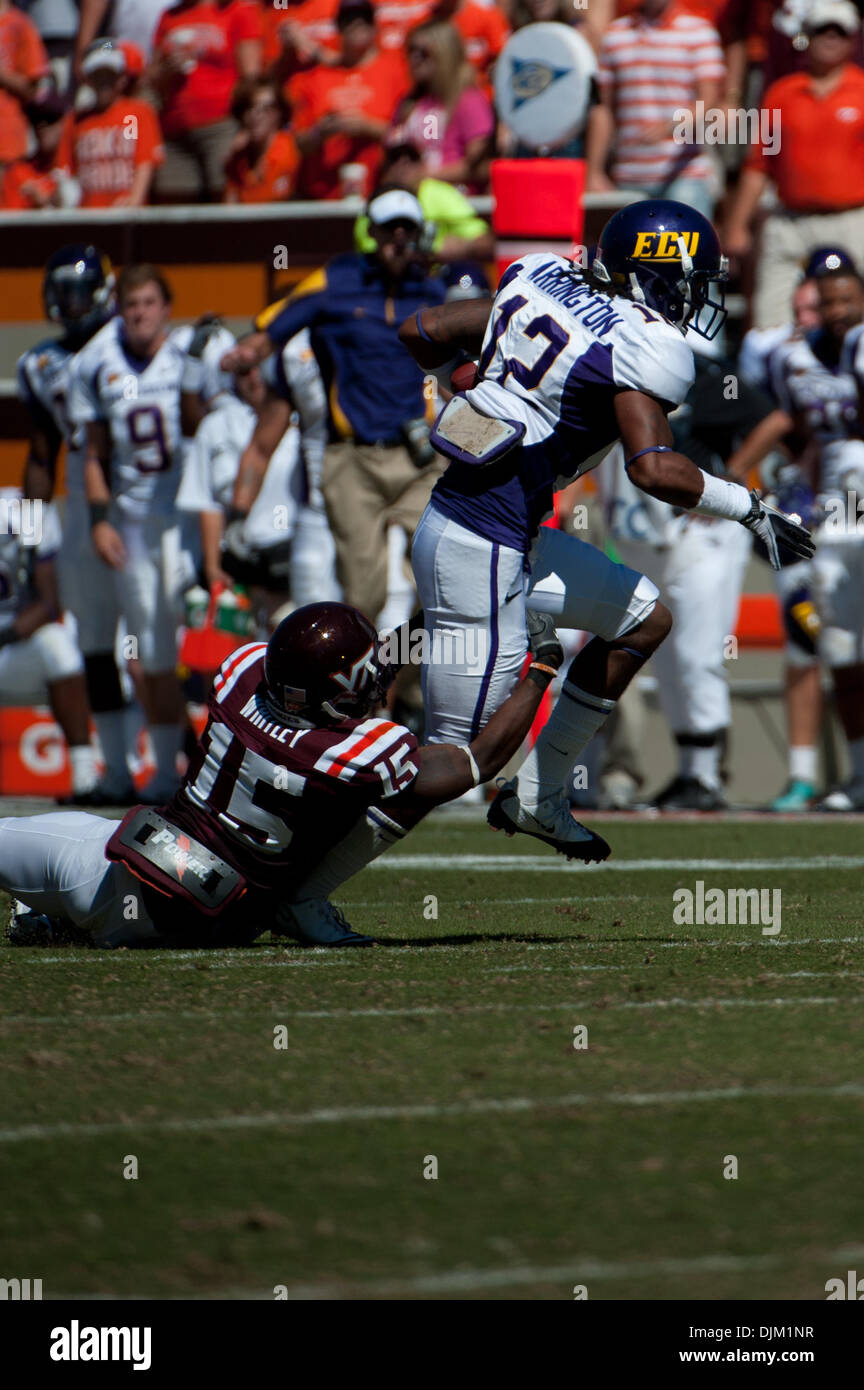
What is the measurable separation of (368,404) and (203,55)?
3.90 meters

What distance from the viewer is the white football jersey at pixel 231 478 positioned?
10.3 meters

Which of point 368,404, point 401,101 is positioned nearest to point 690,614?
point 368,404

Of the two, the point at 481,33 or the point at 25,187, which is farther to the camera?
the point at 25,187

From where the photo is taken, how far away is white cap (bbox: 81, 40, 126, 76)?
12.3 m

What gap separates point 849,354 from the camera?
32.0 ft

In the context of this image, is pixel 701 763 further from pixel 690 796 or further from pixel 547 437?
pixel 547 437

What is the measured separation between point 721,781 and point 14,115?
20.8 feet

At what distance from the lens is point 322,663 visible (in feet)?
16.5

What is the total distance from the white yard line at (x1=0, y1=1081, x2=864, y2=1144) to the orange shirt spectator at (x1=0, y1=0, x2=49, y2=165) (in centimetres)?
1085

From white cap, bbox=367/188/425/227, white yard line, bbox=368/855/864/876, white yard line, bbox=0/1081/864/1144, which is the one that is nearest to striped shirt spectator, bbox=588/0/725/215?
white cap, bbox=367/188/425/227

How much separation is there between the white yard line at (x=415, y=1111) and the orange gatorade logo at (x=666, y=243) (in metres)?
2.49

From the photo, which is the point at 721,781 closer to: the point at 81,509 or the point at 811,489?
the point at 811,489

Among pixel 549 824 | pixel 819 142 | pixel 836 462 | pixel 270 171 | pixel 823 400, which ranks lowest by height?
pixel 549 824

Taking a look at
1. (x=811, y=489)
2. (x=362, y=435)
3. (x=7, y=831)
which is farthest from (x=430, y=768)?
(x=811, y=489)
